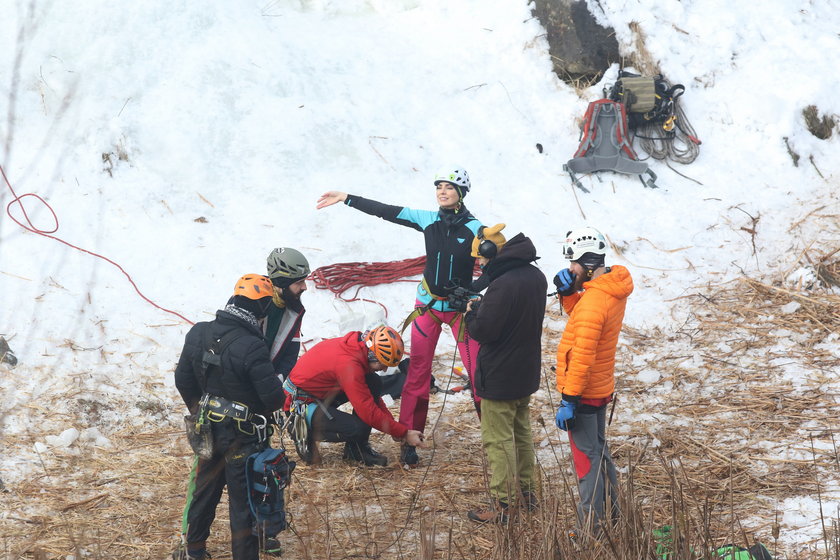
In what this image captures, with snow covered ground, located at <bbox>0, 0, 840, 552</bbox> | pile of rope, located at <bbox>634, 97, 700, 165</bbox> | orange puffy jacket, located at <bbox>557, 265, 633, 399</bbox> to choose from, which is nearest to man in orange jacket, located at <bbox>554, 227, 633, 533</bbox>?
orange puffy jacket, located at <bbox>557, 265, 633, 399</bbox>

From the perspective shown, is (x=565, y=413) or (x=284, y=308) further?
(x=284, y=308)

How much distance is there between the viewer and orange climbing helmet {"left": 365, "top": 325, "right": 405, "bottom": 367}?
567cm

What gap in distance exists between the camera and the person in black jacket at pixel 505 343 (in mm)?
4801

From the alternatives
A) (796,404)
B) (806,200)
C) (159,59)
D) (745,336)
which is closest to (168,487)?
(796,404)

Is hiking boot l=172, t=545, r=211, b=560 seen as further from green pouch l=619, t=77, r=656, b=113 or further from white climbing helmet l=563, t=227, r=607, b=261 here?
green pouch l=619, t=77, r=656, b=113

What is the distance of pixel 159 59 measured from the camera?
33.0ft

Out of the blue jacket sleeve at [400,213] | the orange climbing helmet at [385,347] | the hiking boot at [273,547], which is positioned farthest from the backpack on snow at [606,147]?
the hiking boot at [273,547]

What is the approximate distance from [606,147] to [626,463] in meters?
5.60

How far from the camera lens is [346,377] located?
5691mm

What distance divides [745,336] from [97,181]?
274 inches

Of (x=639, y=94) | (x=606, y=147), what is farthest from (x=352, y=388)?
(x=639, y=94)

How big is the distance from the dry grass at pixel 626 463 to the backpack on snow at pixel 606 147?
9.06 ft

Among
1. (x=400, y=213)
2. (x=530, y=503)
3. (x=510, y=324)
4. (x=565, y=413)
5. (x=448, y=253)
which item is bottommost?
(x=530, y=503)

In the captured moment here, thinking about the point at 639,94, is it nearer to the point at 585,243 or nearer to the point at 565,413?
the point at 585,243
